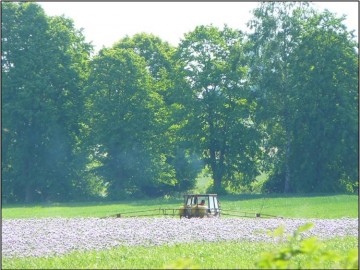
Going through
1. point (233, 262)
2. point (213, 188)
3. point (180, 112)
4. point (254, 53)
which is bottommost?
point (233, 262)

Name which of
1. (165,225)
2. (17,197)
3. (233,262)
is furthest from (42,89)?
(233,262)

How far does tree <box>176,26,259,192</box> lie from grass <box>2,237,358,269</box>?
175 ft

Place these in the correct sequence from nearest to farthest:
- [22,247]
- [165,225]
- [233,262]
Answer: [233,262]
[22,247]
[165,225]

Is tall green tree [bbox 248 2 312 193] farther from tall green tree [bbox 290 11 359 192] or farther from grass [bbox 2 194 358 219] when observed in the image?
grass [bbox 2 194 358 219]

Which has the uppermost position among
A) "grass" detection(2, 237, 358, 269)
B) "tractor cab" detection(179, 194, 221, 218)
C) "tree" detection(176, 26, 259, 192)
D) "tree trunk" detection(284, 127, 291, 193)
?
"tree" detection(176, 26, 259, 192)

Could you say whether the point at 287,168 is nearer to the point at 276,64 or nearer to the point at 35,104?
the point at 276,64

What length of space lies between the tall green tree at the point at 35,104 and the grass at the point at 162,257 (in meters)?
51.7

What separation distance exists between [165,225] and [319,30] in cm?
4943

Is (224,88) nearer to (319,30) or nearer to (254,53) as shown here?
(254,53)

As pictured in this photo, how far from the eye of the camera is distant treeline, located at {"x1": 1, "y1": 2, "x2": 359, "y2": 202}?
7544 centimetres

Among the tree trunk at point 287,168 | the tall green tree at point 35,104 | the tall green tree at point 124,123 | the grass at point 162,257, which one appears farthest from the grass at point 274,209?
the grass at point 162,257

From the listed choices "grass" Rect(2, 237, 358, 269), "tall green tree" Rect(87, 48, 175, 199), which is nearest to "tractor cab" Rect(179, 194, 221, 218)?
"grass" Rect(2, 237, 358, 269)

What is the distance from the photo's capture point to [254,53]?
79.4m

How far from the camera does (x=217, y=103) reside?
256 feet
